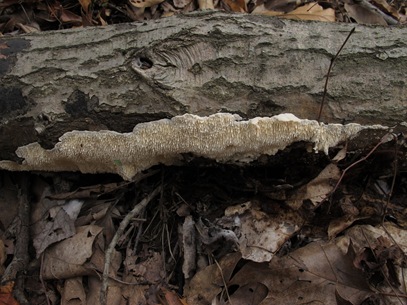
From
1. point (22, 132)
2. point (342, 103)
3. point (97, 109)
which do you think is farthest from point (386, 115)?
point (22, 132)

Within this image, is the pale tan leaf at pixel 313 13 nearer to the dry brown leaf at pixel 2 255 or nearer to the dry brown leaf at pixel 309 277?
the dry brown leaf at pixel 309 277

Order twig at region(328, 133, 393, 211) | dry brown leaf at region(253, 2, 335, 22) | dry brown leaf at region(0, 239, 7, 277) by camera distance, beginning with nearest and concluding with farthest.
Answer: twig at region(328, 133, 393, 211) < dry brown leaf at region(0, 239, 7, 277) < dry brown leaf at region(253, 2, 335, 22)

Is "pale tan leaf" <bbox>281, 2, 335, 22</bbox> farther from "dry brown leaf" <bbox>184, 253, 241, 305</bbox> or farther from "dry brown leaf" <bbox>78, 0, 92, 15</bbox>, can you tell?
"dry brown leaf" <bbox>184, 253, 241, 305</bbox>

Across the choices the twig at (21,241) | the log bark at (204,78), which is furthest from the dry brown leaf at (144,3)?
the twig at (21,241)

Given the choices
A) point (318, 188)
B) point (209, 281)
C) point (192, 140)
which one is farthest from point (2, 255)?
point (318, 188)

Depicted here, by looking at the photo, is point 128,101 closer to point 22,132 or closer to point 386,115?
point 22,132

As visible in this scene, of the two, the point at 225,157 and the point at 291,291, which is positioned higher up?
the point at 225,157

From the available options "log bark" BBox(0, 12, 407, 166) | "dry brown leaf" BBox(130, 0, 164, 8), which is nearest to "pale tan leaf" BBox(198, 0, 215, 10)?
"dry brown leaf" BBox(130, 0, 164, 8)
